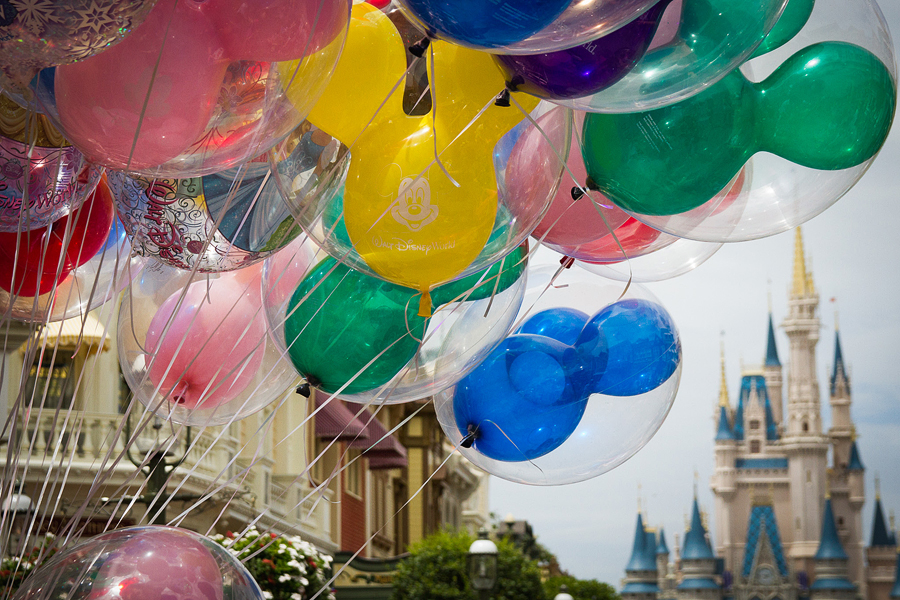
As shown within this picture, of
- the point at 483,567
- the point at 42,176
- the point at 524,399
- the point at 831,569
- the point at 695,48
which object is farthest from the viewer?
the point at 831,569

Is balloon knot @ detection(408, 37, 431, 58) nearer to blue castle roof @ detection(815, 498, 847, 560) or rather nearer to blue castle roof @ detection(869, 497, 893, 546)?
blue castle roof @ detection(815, 498, 847, 560)

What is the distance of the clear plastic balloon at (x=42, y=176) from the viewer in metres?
2.34

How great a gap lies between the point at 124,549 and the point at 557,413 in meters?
1.28

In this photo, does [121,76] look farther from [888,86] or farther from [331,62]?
[888,86]

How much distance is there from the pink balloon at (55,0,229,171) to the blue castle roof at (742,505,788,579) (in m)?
90.6

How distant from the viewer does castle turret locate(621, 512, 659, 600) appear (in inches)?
3497

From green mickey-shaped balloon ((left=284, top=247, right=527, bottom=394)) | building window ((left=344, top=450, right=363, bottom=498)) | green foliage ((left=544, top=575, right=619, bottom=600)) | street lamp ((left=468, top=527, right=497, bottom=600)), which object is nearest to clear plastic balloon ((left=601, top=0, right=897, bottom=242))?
green mickey-shaped balloon ((left=284, top=247, right=527, bottom=394))

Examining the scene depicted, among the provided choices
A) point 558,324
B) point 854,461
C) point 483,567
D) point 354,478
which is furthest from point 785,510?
point 558,324

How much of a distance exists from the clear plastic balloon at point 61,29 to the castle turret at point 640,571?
305 feet

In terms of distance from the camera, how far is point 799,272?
96.4 m

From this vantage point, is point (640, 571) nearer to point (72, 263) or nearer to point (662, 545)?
point (662, 545)

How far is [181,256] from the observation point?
2.47 m

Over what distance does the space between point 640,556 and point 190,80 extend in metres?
94.3

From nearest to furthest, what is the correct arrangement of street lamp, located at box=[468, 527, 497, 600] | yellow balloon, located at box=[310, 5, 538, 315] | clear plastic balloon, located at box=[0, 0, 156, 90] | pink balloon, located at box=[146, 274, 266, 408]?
clear plastic balloon, located at box=[0, 0, 156, 90] → yellow balloon, located at box=[310, 5, 538, 315] → pink balloon, located at box=[146, 274, 266, 408] → street lamp, located at box=[468, 527, 497, 600]
